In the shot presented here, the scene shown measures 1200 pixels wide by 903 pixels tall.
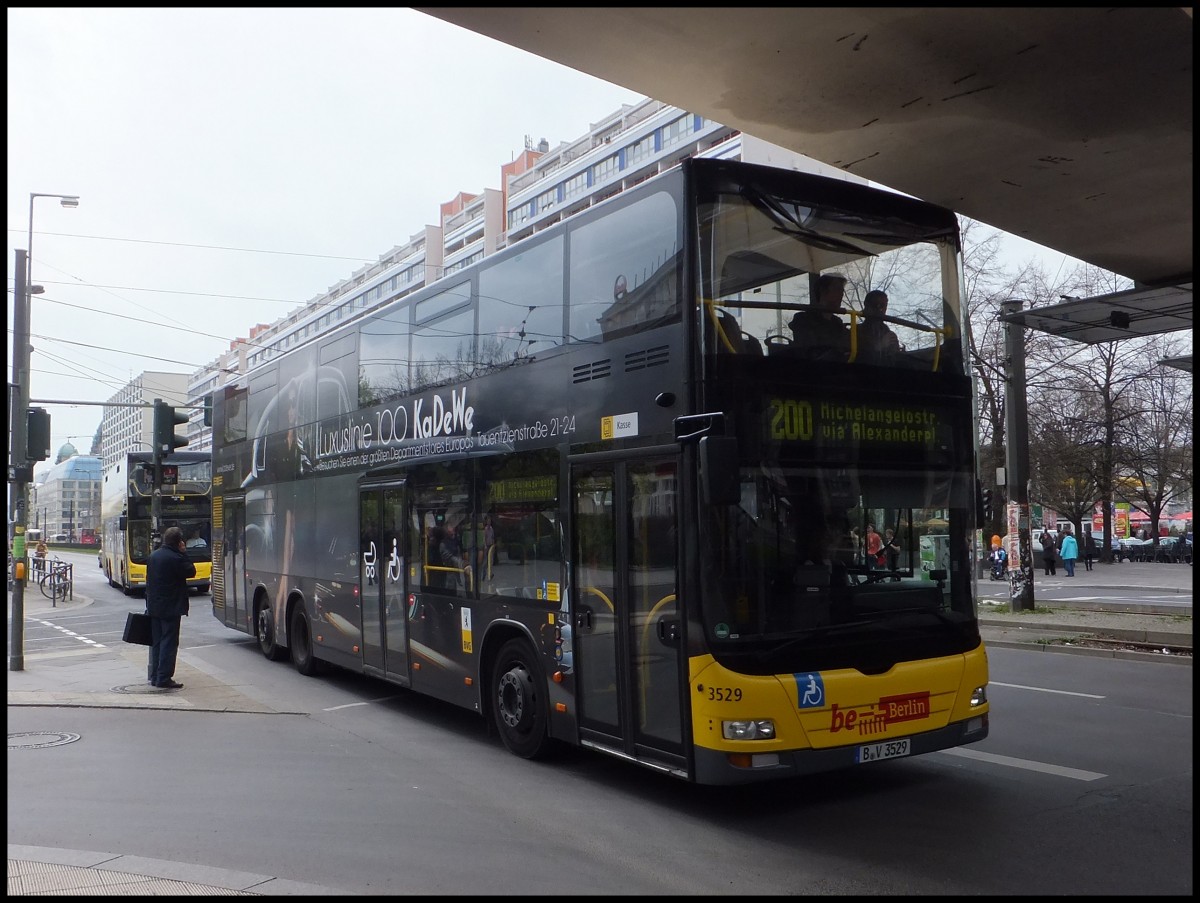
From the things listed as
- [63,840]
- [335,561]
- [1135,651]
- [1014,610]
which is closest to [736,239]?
[63,840]

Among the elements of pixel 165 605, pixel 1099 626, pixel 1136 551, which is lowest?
pixel 1099 626

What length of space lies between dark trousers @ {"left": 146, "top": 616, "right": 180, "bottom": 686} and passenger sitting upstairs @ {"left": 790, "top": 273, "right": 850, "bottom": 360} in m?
8.78

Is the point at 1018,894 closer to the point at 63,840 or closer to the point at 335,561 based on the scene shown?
the point at 63,840

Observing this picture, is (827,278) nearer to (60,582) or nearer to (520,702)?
(520,702)

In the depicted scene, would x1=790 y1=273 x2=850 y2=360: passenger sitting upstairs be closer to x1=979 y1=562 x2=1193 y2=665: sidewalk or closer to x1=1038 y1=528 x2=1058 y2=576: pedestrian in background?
x1=979 y1=562 x2=1193 y2=665: sidewalk

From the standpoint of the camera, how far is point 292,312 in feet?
332

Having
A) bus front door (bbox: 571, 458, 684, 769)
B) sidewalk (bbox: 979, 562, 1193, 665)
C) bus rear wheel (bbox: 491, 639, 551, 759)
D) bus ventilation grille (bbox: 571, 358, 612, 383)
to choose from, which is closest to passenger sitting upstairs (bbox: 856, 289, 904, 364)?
bus front door (bbox: 571, 458, 684, 769)

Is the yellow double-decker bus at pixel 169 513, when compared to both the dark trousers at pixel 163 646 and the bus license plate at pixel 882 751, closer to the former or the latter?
the dark trousers at pixel 163 646

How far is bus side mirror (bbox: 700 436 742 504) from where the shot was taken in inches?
231

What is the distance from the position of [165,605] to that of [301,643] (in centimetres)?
194

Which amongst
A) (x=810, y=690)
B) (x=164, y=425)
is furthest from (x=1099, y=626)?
(x=164, y=425)

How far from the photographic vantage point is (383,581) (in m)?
10.7

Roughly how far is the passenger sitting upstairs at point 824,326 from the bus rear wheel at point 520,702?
10.9 ft

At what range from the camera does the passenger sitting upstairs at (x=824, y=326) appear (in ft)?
21.3
